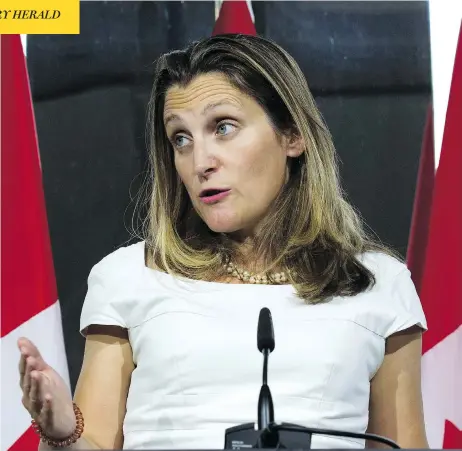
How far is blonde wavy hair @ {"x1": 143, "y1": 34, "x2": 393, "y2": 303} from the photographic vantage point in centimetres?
179

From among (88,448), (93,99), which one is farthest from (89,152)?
(88,448)

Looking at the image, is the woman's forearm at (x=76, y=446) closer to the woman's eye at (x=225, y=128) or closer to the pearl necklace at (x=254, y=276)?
the pearl necklace at (x=254, y=276)

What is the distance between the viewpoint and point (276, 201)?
1860 millimetres

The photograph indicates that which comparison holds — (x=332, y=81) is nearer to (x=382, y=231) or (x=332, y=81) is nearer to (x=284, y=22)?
(x=284, y=22)

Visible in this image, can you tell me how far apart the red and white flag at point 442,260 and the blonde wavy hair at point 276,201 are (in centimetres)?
33

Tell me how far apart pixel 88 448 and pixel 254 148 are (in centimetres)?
63

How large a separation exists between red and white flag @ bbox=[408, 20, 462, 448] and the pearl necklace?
51 cm

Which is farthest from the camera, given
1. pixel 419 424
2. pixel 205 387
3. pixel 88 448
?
pixel 419 424

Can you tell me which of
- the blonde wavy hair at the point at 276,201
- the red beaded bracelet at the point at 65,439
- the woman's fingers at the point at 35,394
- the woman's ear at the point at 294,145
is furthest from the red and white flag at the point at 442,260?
the woman's fingers at the point at 35,394

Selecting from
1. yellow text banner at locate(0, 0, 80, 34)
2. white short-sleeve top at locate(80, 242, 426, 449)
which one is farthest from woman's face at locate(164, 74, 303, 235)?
yellow text banner at locate(0, 0, 80, 34)

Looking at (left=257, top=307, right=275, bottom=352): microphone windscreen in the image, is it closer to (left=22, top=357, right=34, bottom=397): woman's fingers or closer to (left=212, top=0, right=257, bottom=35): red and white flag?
(left=22, top=357, right=34, bottom=397): woman's fingers

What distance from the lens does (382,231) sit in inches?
86.4

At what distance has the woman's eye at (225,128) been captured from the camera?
5.83 feet

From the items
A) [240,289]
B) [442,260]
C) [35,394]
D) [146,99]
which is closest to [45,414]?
[35,394]
